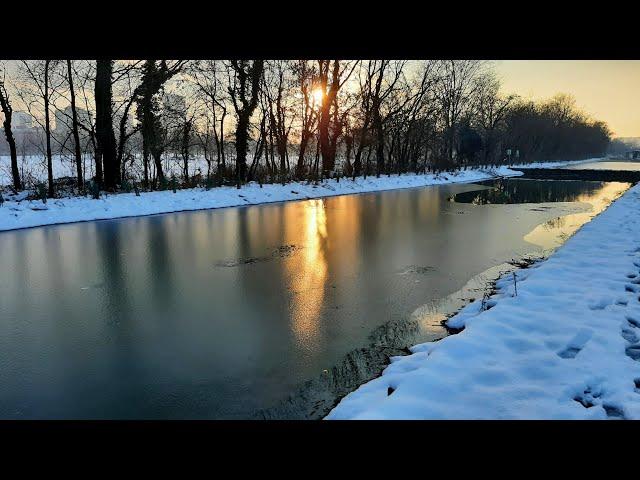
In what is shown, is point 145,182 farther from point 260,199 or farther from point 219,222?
point 219,222

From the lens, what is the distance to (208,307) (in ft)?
23.7

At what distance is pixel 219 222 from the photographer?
16.8 metres

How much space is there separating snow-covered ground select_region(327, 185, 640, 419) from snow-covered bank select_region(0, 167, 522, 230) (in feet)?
50.9

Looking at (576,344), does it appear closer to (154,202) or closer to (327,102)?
(154,202)

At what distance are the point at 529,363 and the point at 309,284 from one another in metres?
4.62

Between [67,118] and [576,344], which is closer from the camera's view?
[576,344]

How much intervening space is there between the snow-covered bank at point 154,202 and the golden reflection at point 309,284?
7.94 m

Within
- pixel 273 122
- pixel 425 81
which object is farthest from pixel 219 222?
pixel 425 81

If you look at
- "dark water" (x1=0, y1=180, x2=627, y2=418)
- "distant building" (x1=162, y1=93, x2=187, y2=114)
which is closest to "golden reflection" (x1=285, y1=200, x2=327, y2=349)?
"dark water" (x1=0, y1=180, x2=627, y2=418)

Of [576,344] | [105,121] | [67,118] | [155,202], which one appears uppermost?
[67,118]

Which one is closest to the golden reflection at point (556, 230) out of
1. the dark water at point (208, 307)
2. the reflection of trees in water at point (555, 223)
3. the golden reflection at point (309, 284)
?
the reflection of trees in water at point (555, 223)

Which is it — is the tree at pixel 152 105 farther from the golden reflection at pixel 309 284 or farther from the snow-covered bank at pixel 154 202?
the golden reflection at pixel 309 284

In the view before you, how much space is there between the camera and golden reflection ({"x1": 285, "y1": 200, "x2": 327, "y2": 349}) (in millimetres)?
6262

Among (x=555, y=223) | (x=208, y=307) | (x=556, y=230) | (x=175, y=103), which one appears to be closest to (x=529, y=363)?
(x=208, y=307)
